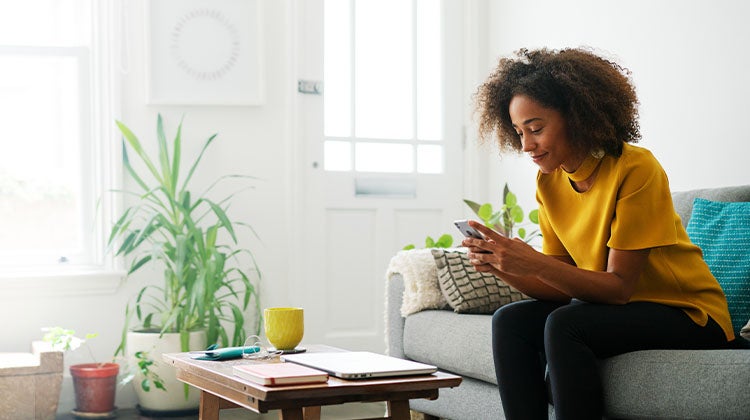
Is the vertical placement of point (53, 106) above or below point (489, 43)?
below

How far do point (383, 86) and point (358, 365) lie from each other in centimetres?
273

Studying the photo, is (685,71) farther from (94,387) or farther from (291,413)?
(94,387)

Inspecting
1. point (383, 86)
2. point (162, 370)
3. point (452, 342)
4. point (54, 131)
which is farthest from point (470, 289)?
point (54, 131)

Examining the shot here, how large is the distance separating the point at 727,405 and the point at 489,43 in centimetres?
312

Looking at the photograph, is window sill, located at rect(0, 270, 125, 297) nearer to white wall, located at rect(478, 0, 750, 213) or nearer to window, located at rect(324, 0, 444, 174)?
window, located at rect(324, 0, 444, 174)

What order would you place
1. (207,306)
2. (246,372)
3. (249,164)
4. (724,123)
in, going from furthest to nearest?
(249,164), (207,306), (724,123), (246,372)

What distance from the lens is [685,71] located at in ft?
11.0

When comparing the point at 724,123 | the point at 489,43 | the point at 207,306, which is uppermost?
the point at 489,43

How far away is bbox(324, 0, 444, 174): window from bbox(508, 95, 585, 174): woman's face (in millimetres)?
2258

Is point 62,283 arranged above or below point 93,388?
above

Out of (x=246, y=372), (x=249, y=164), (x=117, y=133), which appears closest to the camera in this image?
(x=246, y=372)

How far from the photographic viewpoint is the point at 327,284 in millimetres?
4258

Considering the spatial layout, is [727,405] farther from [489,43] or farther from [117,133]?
[489,43]

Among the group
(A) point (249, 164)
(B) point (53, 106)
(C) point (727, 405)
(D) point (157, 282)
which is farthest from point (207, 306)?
(C) point (727, 405)
